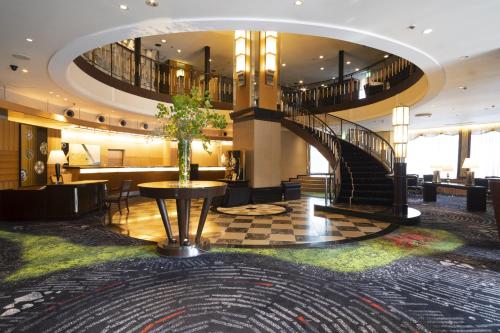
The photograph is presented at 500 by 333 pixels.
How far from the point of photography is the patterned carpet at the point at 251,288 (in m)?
2.23

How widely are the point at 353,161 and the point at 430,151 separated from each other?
8.44 meters

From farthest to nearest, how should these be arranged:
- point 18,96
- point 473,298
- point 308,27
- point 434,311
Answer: point 18,96 → point 308,27 → point 473,298 → point 434,311

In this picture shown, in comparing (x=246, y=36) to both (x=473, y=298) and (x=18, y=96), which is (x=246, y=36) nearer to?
(x=18, y=96)

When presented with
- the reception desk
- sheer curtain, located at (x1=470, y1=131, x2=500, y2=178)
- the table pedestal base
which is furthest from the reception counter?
sheer curtain, located at (x1=470, y1=131, x2=500, y2=178)

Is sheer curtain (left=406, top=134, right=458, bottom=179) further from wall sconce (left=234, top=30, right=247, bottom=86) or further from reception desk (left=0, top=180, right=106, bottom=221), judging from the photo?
reception desk (left=0, top=180, right=106, bottom=221)

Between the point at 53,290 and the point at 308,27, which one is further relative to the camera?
the point at 308,27

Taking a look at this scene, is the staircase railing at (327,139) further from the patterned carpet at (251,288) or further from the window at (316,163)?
the window at (316,163)

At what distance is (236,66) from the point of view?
8906mm

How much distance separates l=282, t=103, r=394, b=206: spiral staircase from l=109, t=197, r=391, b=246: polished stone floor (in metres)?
1.48

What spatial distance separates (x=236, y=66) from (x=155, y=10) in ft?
17.5

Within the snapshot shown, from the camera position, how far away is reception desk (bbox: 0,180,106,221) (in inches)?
239

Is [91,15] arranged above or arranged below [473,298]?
above

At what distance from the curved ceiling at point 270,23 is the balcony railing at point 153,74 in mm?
4351

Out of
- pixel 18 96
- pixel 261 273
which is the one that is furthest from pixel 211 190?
pixel 18 96
